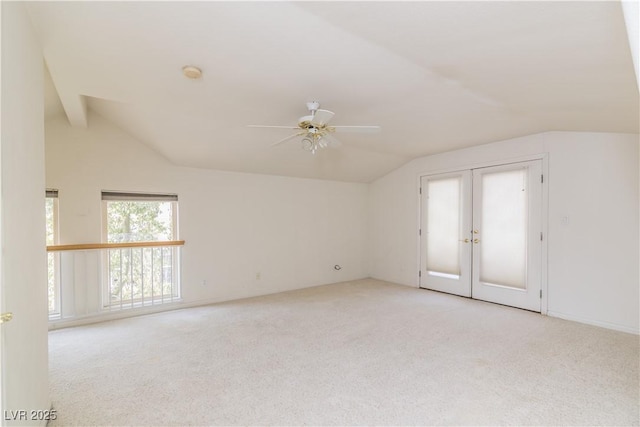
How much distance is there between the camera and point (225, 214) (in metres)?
4.84

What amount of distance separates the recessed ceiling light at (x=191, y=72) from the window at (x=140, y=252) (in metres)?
2.38

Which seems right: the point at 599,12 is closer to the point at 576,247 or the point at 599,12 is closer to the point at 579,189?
the point at 579,189

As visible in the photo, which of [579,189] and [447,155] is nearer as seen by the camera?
[579,189]

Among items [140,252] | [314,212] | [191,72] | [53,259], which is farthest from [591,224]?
[53,259]

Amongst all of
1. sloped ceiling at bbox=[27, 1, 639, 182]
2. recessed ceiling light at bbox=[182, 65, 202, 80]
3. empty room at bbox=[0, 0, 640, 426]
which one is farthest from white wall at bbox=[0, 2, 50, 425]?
recessed ceiling light at bbox=[182, 65, 202, 80]

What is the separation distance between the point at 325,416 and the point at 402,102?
106 inches

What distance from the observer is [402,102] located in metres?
3.02

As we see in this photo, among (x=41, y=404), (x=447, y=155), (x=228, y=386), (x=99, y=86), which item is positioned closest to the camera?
(x=41, y=404)

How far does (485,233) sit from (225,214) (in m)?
3.92

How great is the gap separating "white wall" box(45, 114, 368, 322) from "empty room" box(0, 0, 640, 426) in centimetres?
3

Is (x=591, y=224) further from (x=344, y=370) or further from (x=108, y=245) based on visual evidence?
(x=108, y=245)

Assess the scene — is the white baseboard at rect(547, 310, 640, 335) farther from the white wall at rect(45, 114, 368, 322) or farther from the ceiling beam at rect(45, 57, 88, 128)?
the ceiling beam at rect(45, 57, 88, 128)

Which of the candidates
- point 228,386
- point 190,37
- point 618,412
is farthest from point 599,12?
point 228,386

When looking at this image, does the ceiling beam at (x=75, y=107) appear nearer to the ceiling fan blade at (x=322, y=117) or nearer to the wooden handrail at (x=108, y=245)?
the wooden handrail at (x=108, y=245)
